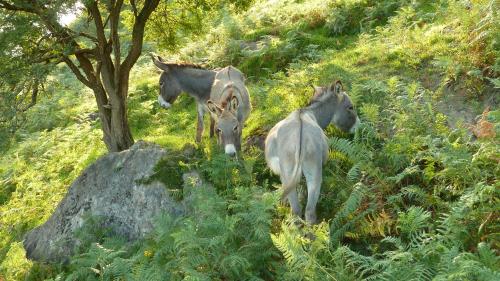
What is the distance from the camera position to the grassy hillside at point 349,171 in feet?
20.7

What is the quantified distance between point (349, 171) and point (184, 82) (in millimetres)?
5885

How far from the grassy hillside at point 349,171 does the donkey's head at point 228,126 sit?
301 millimetres

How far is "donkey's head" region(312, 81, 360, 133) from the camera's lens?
9672 mm

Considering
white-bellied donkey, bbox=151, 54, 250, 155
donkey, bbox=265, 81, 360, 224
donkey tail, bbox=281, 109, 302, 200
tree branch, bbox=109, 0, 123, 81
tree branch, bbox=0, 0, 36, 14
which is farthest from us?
white-bellied donkey, bbox=151, 54, 250, 155

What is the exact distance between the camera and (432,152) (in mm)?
7617

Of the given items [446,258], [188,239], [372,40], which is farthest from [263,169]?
[372,40]

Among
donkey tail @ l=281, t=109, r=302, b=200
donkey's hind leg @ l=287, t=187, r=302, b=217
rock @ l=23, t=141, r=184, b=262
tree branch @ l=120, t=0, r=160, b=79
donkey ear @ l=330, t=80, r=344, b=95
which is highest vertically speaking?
tree branch @ l=120, t=0, r=160, b=79

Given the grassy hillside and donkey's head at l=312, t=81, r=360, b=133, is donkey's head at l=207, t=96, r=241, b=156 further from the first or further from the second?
donkey's head at l=312, t=81, r=360, b=133

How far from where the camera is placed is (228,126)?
9.62 m

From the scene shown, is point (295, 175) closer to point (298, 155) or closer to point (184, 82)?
point (298, 155)

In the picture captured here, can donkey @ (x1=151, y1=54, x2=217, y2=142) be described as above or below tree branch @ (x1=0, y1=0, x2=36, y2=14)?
below

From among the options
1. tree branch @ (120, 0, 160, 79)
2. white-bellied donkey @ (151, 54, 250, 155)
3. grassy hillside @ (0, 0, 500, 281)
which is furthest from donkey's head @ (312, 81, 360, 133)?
tree branch @ (120, 0, 160, 79)

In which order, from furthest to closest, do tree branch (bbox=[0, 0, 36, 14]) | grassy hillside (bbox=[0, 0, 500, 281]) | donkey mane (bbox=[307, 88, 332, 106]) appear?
tree branch (bbox=[0, 0, 36, 14]), donkey mane (bbox=[307, 88, 332, 106]), grassy hillside (bbox=[0, 0, 500, 281])

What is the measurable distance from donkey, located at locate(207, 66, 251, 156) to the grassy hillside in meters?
0.41
